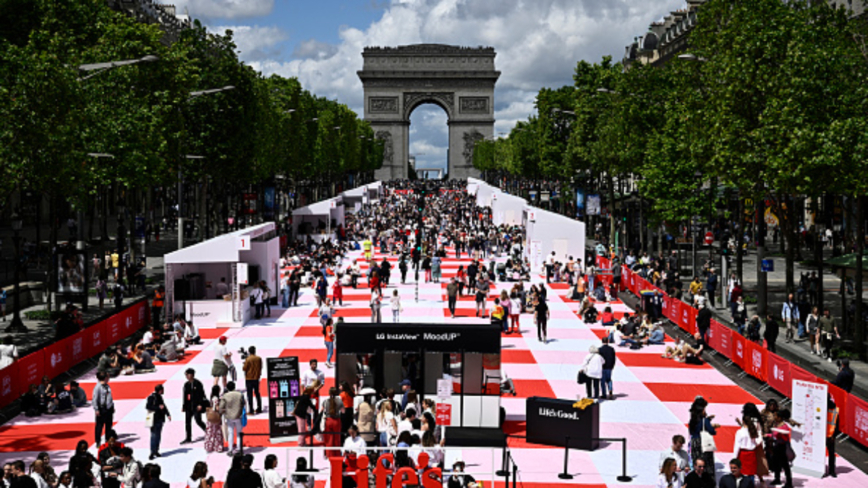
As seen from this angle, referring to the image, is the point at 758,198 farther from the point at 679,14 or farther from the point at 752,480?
the point at 679,14

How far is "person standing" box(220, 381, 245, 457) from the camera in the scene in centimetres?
1922

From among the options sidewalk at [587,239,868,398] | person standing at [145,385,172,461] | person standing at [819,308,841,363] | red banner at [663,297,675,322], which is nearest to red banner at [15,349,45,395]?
person standing at [145,385,172,461]

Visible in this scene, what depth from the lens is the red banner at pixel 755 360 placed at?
26188 mm

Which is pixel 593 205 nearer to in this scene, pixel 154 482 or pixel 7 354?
pixel 7 354

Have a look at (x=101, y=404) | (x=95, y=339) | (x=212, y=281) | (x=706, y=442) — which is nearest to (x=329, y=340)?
(x=95, y=339)

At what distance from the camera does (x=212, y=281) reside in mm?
36594

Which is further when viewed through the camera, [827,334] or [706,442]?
[827,334]

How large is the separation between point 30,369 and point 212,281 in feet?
40.9

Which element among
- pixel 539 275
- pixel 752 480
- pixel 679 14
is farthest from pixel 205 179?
pixel 679 14

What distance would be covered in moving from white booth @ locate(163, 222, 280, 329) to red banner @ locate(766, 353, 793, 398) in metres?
18.7

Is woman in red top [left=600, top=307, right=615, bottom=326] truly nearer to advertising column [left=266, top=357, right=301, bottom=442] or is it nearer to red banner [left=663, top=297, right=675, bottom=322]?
red banner [left=663, top=297, right=675, bottom=322]

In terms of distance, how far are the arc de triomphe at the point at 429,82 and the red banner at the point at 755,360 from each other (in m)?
168

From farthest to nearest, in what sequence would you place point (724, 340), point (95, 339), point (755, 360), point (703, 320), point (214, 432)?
point (703, 320) < point (724, 340) < point (95, 339) < point (755, 360) < point (214, 432)

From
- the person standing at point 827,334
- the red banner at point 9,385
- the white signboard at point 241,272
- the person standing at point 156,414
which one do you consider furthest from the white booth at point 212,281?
the person standing at point 827,334
